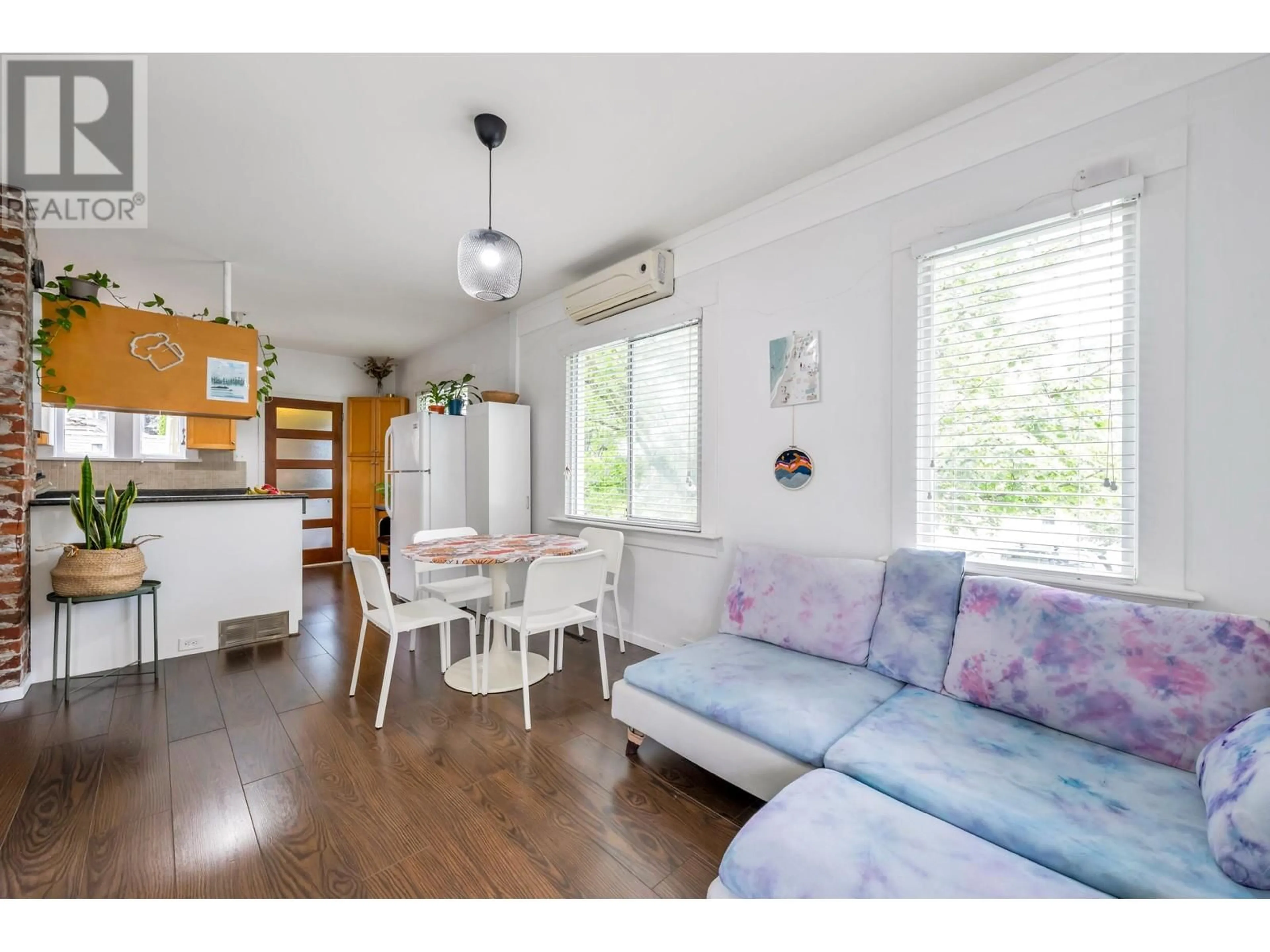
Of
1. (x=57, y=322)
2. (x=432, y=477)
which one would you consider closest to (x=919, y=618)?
(x=432, y=477)

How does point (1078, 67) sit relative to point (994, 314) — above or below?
above

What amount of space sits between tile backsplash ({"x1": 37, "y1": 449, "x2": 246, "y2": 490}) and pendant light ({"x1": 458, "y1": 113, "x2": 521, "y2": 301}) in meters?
4.12

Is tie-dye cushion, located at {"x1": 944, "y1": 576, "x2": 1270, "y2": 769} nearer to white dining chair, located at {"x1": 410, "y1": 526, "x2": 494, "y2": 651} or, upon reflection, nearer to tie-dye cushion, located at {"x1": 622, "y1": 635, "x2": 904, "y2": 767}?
tie-dye cushion, located at {"x1": 622, "y1": 635, "x2": 904, "y2": 767}

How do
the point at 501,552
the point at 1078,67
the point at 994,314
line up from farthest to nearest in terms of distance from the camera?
the point at 501,552 → the point at 994,314 → the point at 1078,67

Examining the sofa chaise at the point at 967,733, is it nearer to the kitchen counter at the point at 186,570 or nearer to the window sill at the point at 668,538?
the window sill at the point at 668,538

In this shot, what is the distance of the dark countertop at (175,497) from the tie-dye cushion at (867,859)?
12.0ft

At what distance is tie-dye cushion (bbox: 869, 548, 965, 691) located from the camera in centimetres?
194

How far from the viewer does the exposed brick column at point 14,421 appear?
8.39 ft

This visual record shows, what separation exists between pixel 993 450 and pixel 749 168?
170cm

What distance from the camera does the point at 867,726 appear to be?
1.62m

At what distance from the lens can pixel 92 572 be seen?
270 cm

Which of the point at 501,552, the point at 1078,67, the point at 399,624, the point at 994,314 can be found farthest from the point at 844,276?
the point at 399,624

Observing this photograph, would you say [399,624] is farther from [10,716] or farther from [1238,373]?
[1238,373]

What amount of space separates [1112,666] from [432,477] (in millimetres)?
4388
